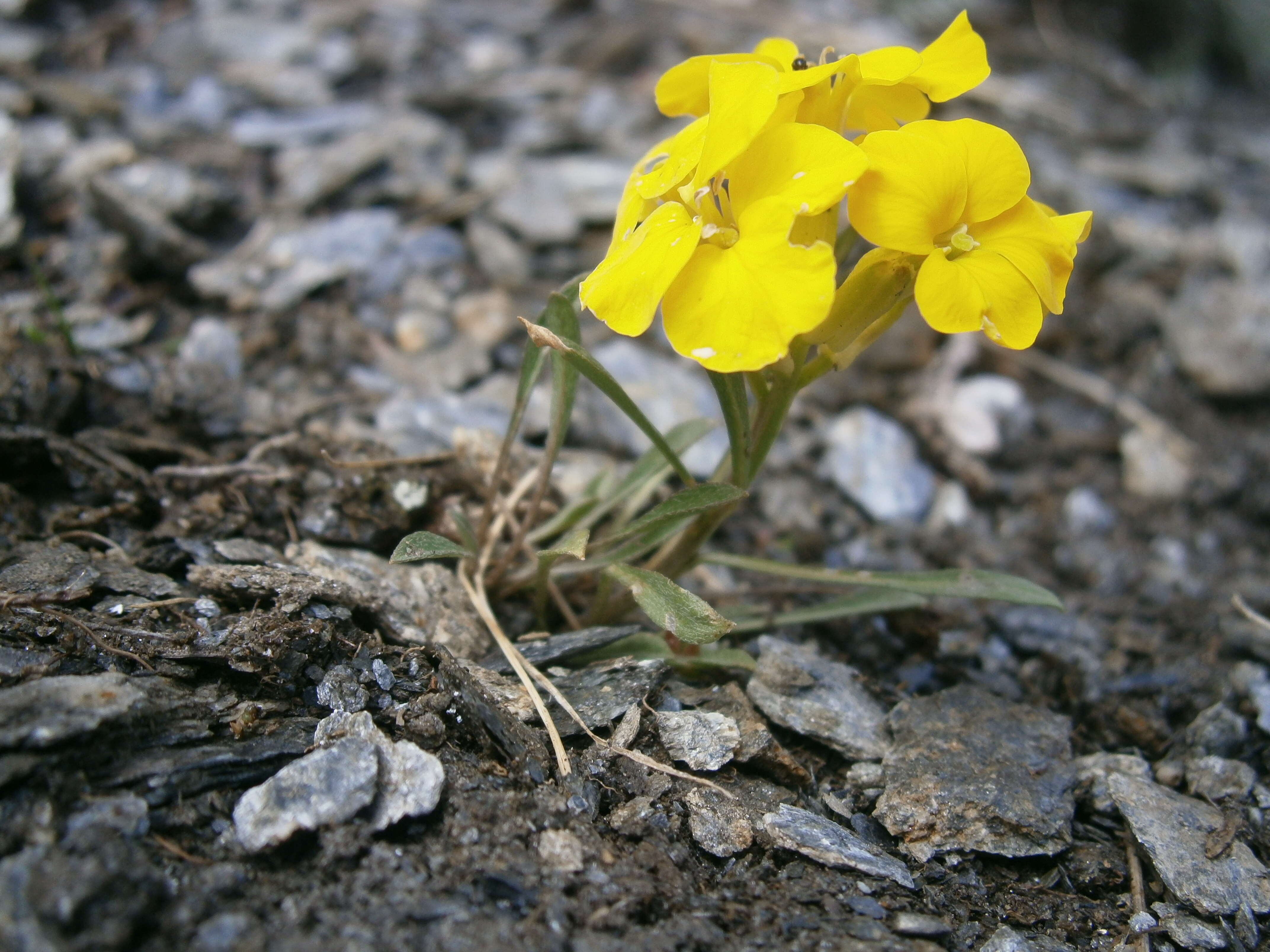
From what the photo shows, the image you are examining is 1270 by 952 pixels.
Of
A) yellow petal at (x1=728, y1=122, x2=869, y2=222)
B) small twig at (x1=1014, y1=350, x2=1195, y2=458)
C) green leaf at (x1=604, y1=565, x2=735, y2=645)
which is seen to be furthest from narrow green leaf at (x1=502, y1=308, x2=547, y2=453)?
small twig at (x1=1014, y1=350, x2=1195, y2=458)

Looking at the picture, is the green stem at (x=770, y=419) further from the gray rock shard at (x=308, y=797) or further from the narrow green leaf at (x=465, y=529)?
the gray rock shard at (x=308, y=797)

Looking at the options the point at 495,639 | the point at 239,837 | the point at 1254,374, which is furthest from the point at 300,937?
the point at 1254,374

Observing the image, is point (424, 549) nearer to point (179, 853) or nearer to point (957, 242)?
point (179, 853)

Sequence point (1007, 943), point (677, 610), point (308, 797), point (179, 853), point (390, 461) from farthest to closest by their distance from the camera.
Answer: point (390, 461) < point (677, 610) < point (1007, 943) < point (308, 797) < point (179, 853)

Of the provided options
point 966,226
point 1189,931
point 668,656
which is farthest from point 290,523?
point 1189,931

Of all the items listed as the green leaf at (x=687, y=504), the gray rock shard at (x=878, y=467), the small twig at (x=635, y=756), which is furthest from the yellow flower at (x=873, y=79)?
the gray rock shard at (x=878, y=467)
